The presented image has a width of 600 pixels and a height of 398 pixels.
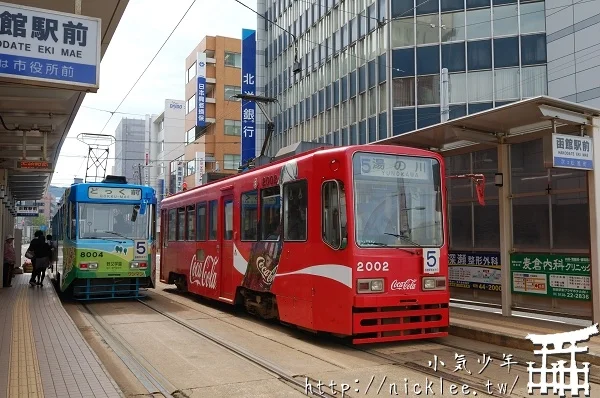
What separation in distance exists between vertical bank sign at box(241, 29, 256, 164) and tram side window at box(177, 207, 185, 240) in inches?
1103

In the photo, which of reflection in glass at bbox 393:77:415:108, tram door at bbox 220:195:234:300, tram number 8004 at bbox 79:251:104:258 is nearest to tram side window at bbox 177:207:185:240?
tram number 8004 at bbox 79:251:104:258

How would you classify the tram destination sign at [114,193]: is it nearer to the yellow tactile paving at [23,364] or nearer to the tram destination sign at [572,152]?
the yellow tactile paving at [23,364]

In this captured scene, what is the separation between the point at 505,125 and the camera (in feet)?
33.5

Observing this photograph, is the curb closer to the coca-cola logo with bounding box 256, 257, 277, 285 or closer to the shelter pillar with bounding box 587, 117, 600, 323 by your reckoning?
the shelter pillar with bounding box 587, 117, 600, 323

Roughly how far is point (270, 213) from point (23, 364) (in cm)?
474

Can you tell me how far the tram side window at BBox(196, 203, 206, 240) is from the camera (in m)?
14.1

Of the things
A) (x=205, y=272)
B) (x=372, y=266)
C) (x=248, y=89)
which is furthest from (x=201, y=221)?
(x=248, y=89)

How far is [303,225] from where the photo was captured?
926 centimetres

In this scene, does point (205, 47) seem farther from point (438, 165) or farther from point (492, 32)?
point (438, 165)

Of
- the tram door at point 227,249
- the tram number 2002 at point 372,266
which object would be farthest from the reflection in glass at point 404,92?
the tram number 2002 at point 372,266

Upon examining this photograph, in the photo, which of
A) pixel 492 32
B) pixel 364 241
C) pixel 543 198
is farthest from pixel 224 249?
pixel 492 32

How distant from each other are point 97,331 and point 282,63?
38684mm

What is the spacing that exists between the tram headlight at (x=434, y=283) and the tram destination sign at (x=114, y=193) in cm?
879

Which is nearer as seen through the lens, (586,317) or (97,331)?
(586,317)
